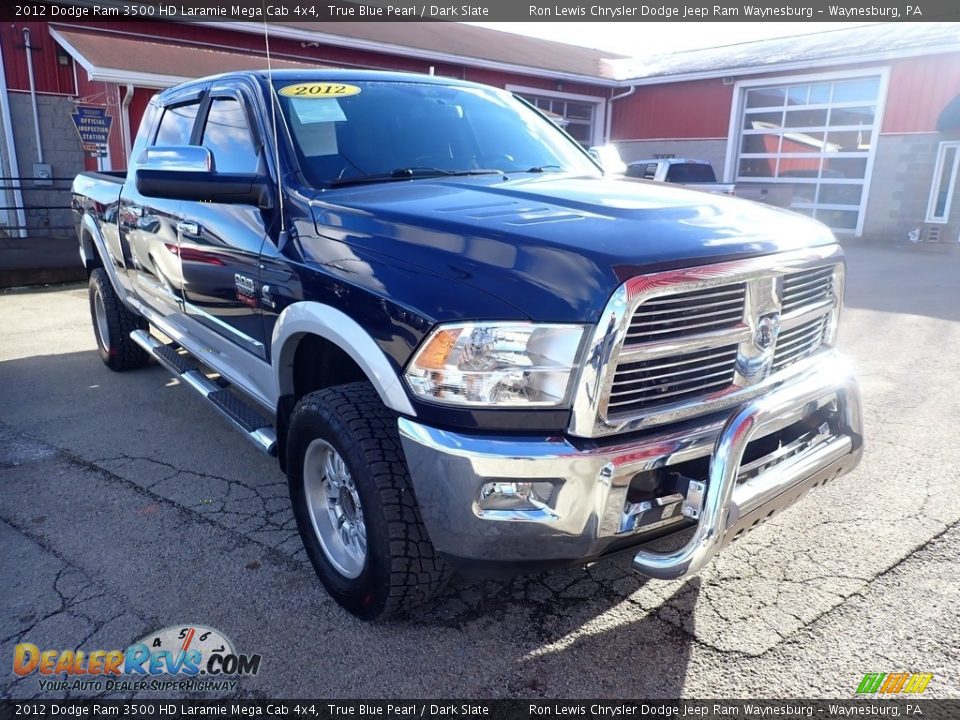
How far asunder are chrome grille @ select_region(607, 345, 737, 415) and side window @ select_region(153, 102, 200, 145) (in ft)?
10.5

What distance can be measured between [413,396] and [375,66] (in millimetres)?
16817

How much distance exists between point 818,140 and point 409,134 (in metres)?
17.7

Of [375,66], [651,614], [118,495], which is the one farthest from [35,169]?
[651,614]

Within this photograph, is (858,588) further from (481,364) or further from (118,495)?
(118,495)

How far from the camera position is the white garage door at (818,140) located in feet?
56.6

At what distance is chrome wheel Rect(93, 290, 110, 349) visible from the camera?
589cm

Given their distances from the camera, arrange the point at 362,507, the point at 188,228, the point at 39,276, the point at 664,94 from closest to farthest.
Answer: the point at 362,507, the point at 188,228, the point at 39,276, the point at 664,94

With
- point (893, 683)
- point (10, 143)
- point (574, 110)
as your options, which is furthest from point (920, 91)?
point (10, 143)

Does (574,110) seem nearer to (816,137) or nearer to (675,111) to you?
(675,111)

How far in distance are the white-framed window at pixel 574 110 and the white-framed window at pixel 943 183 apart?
906 cm

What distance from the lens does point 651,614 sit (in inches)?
106

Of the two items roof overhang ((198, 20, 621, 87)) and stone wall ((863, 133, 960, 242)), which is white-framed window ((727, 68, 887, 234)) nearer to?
stone wall ((863, 133, 960, 242))

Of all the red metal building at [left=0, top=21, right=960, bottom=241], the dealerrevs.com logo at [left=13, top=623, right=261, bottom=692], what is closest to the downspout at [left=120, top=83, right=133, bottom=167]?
the red metal building at [left=0, top=21, right=960, bottom=241]

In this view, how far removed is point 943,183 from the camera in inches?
634
